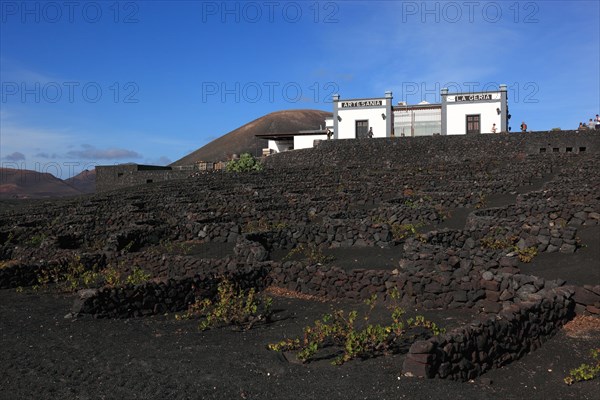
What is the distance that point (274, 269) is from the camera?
13117mm

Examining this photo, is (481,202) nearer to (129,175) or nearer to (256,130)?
(129,175)

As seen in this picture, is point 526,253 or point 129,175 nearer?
point 526,253

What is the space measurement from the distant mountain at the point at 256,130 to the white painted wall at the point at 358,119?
34.0 meters

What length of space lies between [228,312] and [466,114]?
4231 centimetres

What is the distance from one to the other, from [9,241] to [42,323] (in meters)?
12.8

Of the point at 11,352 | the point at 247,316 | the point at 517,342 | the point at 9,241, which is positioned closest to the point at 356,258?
the point at 247,316

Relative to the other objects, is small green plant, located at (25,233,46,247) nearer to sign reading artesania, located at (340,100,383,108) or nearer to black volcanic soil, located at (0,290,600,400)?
black volcanic soil, located at (0,290,600,400)

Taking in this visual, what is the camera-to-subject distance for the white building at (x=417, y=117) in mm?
47938

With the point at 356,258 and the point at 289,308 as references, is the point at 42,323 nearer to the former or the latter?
the point at 289,308

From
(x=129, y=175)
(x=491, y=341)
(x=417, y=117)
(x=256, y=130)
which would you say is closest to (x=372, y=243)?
(x=491, y=341)

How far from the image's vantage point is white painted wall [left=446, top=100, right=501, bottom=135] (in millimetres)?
47844

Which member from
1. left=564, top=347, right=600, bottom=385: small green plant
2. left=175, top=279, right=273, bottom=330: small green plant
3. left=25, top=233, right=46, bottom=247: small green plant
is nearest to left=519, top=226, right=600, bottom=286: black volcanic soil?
left=564, top=347, right=600, bottom=385: small green plant

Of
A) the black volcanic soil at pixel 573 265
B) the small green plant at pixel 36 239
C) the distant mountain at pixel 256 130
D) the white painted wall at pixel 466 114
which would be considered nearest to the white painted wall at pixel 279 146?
the white painted wall at pixel 466 114

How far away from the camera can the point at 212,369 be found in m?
7.76
